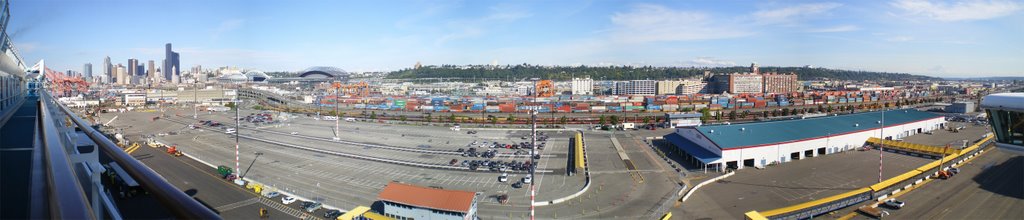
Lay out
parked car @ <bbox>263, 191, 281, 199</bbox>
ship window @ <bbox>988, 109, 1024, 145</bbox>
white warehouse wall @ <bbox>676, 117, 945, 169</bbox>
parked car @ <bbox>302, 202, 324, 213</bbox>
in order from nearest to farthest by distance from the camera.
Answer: ship window @ <bbox>988, 109, 1024, 145</bbox> < parked car @ <bbox>302, 202, 324, 213</bbox> < parked car @ <bbox>263, 191, 281, 199</bbox> < white warehouse wall @ <bbox>676, 117, 945, 169</bbox>

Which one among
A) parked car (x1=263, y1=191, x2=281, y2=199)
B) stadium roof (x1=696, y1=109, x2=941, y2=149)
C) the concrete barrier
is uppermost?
stadium roof (x1=696, y1=109, x2=941, y2=149)

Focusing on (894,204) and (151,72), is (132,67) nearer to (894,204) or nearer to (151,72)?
(151,72)

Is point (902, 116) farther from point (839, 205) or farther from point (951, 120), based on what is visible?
point (839, 205)

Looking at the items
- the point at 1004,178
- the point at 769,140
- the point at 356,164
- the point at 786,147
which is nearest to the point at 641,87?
the point at 786,147

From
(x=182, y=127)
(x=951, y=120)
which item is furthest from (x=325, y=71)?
(x=951, y=120)

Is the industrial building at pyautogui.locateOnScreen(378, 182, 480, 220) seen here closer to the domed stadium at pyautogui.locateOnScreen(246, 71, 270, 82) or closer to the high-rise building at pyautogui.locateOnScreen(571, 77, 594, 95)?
the high-rise building at pyautogui.locateOnScreen(571, 77, 594, 95)

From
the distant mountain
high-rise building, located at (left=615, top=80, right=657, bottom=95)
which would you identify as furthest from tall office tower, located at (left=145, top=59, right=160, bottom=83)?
high-rise building, located at (left=615, top=80, right=657, bottom=95)
